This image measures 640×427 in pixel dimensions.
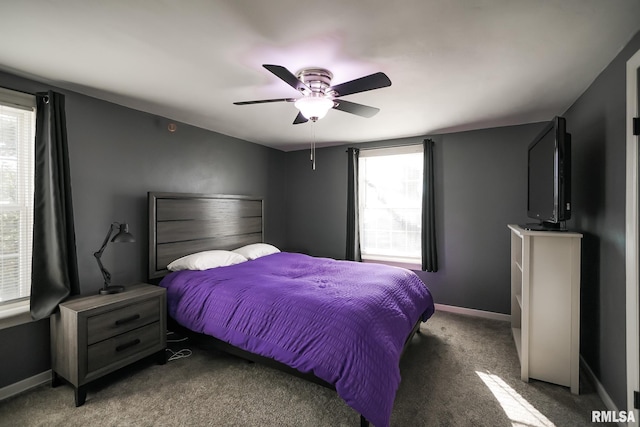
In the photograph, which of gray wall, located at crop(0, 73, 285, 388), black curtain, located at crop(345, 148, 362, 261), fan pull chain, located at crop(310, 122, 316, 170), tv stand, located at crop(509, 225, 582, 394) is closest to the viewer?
tv stand, located at crop(509, 225, 582, 394)

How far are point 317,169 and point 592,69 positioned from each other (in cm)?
350

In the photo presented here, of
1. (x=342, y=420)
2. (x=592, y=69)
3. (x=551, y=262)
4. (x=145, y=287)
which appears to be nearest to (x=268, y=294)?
(x=342, y=420)

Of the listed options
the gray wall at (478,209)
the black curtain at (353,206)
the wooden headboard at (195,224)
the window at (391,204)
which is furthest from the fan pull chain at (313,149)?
the wooden headboard at (195,224)

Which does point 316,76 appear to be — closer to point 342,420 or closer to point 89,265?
point 342,420

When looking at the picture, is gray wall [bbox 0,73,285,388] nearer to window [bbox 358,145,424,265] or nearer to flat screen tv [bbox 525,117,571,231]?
window [bbox 358,145,424,265]

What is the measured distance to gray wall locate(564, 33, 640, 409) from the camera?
184 cm

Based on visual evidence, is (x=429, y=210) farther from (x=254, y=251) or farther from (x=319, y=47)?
(x=319, y=47)

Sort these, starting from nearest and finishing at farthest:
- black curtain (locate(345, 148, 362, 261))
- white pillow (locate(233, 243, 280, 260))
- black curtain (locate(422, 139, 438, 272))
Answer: white pillow (locate(233, 243, 280, 260)) < black curtain (locate(422, 139, 438, 272)) < black curtain (locate(345, 148, 362, 261))

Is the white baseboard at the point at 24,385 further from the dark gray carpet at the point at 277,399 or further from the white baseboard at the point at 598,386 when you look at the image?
the white baseboard at the point at 598,386

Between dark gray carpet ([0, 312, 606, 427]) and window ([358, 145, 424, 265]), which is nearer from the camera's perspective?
dark gray carpet ([0, 312, 606, 427])

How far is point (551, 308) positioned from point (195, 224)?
356 centimetres

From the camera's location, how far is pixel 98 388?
2234 millimetres

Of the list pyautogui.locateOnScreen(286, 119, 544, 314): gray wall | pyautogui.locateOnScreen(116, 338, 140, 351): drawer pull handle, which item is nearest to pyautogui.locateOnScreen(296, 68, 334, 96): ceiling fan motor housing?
pyautogui.locateOnScreen(286, 119, 544, 314): gray wall

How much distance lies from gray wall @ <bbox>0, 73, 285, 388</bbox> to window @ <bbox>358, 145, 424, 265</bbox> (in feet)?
7.47
